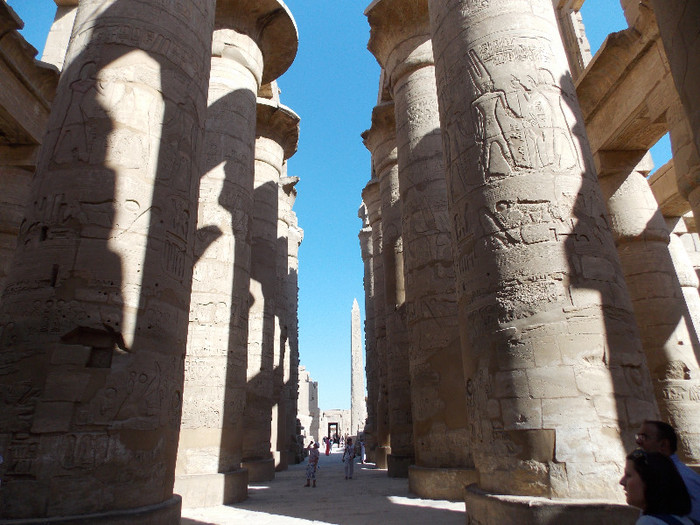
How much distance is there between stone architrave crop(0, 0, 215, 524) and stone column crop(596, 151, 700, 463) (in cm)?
801

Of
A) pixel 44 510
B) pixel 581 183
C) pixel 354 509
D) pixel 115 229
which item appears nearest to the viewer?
pixel 44 510

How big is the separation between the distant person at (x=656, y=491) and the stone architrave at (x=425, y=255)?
5.14m

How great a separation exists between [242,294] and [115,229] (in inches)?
164

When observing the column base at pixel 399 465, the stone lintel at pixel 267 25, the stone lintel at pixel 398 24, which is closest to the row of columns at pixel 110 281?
the stone lintel at pixel 267 25

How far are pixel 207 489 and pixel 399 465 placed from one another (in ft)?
15.7

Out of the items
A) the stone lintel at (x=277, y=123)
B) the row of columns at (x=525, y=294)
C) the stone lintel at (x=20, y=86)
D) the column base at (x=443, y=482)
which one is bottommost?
the column base at (x=443, y=482)

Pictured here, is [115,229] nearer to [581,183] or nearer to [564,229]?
[564,229]

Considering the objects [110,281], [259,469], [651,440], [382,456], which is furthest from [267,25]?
[382,456]

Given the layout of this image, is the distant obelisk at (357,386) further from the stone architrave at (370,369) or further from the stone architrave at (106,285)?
the stone architrave at (106,285)

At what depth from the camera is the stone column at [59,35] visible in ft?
37.6

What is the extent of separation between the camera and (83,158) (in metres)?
3.97

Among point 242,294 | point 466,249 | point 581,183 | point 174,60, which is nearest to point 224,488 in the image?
point 242,294

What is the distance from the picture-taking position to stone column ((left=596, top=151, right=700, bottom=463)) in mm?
7965

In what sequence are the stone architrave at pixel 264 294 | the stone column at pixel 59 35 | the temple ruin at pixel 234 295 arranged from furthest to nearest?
the stone column at pixel 59 35 < the stone architrave at pixel 264 294 < the temple ruin at pixel 234 295
